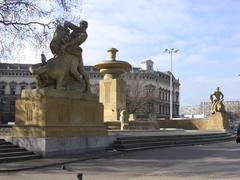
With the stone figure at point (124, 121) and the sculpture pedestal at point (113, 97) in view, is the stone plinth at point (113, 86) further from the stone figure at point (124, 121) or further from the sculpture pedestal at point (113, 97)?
the stone figure at point (124, 121)

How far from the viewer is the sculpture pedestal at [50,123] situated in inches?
812

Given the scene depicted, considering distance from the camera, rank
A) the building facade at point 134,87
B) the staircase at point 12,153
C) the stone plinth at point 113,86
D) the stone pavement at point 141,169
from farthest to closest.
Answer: the building facade at point 134,87, the stone plinth at point 113,86, the staircase at point 12,153, the stone pavement at point 141,169

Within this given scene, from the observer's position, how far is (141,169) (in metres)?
17.3

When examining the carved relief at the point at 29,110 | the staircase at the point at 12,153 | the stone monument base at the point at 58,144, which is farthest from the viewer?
the carved relief at the point at 29,110

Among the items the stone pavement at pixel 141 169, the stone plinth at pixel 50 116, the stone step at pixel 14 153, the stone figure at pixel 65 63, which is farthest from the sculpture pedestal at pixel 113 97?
the stone step at pixel 14 153

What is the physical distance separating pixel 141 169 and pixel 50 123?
520cm

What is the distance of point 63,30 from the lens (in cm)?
2300

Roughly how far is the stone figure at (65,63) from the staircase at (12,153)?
8.84 ft

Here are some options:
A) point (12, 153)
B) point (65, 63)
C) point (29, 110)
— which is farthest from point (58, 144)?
point (65, 63)

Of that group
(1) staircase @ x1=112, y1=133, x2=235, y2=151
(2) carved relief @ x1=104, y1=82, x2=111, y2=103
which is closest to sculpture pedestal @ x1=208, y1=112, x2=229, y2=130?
(2) carved relief @ x1=104, y1=82, x2=111, y2=103

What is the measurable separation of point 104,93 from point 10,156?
27141 millimetres

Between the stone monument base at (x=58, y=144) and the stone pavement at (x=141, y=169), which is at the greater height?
the stone monument base at (x=58, y=144)

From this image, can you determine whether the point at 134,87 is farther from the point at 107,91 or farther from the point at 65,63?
the point at 65,63

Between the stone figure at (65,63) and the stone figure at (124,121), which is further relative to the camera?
the stone figure at (124,121)
